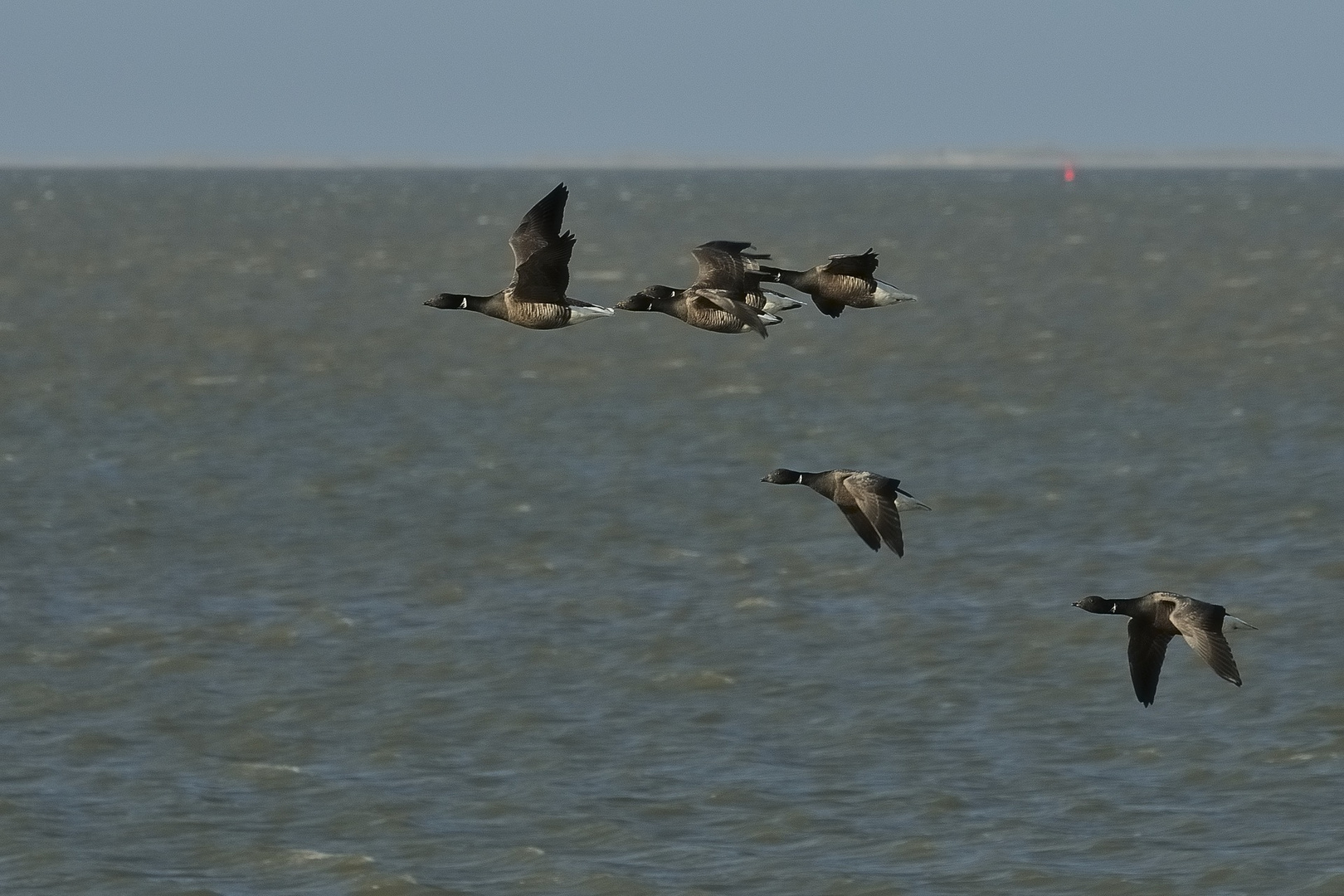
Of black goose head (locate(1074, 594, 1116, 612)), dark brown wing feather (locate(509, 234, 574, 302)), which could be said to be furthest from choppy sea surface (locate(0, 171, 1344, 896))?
dark brown wing feather (locate(509, 234, 574, 302))

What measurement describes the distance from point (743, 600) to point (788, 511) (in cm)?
974

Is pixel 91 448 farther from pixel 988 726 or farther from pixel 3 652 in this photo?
pixel 988 726

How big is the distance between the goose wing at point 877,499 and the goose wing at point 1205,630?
2.19 meters

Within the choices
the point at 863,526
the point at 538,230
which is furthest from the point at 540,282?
the point at 863,526

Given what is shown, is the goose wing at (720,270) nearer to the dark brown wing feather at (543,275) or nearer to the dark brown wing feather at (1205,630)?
the dark brown wing feather at (543,275)

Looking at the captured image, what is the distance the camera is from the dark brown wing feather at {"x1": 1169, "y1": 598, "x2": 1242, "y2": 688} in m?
18.7

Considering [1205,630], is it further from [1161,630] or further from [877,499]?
[877,499]

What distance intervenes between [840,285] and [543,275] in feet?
7.59

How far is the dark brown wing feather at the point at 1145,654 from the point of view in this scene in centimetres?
1969

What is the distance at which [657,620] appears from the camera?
149 ft

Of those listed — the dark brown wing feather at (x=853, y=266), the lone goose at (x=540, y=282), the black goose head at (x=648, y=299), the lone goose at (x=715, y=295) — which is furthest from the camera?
the black goose head at (x=648, y=299)

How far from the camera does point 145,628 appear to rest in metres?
Result: 45.6

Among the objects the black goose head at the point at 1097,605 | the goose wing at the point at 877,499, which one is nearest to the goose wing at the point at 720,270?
the goose wing at the point at 877,499

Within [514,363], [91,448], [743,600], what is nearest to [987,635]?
[743,600]
